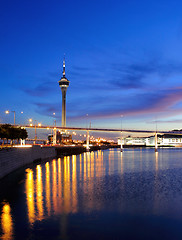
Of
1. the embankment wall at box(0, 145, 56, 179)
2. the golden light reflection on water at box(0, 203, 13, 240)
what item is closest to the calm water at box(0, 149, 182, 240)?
the golden light reflection on water at box(0, 203, 13, 240)

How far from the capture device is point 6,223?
50.1 feet

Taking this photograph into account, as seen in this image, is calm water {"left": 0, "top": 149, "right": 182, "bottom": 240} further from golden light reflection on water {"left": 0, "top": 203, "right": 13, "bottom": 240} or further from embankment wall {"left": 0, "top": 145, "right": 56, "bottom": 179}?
embankment wall {"left": 0, "top": 145, "right": 56, "bottom": 179}

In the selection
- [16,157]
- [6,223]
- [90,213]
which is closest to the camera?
[6,223]

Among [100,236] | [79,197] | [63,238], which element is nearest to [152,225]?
[100,236]

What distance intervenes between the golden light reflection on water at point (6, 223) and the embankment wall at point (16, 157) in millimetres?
13897

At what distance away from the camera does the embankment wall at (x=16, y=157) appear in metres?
33.0

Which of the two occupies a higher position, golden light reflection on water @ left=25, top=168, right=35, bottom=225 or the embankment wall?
the embankment wall

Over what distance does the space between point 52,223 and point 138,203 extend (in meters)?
8.25

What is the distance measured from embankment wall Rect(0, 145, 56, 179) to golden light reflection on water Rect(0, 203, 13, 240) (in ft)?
45.6

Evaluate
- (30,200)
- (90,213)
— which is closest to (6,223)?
(90,213)

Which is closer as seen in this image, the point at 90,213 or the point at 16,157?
the point at 90,213

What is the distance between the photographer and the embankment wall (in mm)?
33000

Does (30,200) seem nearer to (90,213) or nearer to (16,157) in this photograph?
(90,213)

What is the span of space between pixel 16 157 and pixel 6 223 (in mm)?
28926
